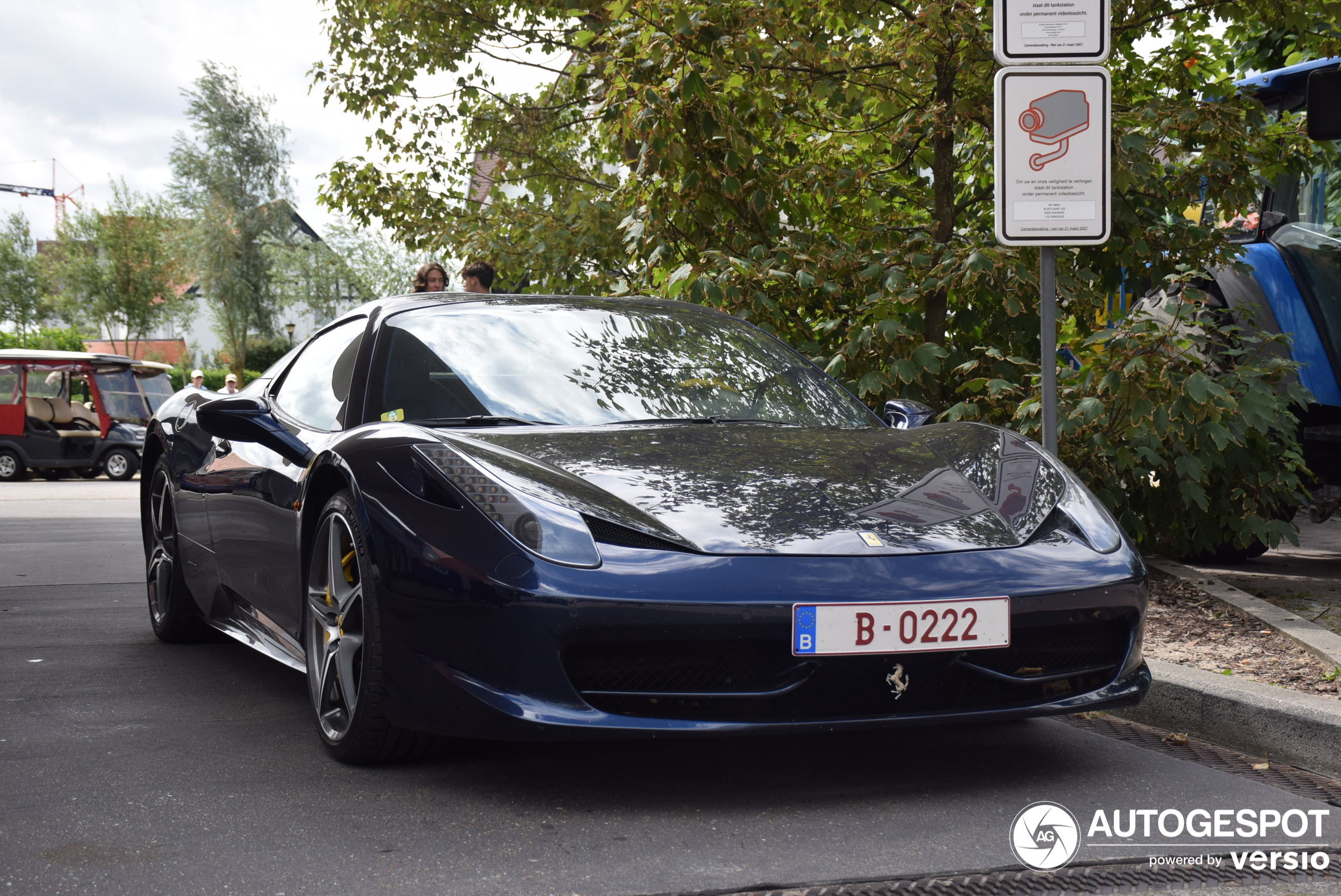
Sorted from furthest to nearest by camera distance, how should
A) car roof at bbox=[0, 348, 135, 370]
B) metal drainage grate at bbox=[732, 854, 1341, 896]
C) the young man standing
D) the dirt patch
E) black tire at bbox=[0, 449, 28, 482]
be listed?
car roof at bbox=[0, 348, 135, 370] < black tire at bbox=[0, 449, 28, 482] < the young man standing < the dirt patch < metal drainage grate at bbox=[732, 854, 1341, 896]

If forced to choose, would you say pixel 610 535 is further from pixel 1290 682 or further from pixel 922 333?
pixel 922 333

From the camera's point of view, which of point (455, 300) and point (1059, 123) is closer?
point (455, 300)

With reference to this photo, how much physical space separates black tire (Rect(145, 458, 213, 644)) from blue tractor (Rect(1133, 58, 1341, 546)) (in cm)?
408

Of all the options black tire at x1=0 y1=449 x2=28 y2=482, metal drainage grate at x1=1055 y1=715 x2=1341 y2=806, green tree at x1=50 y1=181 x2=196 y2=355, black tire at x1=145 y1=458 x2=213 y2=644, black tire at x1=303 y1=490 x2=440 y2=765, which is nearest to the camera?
black tire at x1=303 y1=490 x2=440 y2=765

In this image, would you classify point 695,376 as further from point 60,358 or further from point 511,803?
point 60,358

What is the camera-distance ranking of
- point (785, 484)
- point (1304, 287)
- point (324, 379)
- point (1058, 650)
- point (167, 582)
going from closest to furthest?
point (1058, 650) < point (785, 484) < point (324, 379) < point (167, 582) < point (1304, 287)

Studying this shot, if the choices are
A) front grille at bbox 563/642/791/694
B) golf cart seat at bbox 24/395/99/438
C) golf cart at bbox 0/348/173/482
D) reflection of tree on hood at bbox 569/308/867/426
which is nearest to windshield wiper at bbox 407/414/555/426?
reflection of tree on hood at bbox 569/308/867/426

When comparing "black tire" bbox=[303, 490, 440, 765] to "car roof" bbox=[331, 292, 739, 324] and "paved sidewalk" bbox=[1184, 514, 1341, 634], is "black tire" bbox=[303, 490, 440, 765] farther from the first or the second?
"paved sidewalk" bbox=[1184, 514, 1341, 634]

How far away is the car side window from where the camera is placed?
152 inches

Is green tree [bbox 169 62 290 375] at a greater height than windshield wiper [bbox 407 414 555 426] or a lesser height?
greater

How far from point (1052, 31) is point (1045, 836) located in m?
2.81

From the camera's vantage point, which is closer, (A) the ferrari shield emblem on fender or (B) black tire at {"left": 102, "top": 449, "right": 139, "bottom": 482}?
(A) the ferrari shield emblem on fender

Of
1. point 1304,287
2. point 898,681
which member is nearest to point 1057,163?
point 898,681

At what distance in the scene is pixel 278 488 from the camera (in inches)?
149
